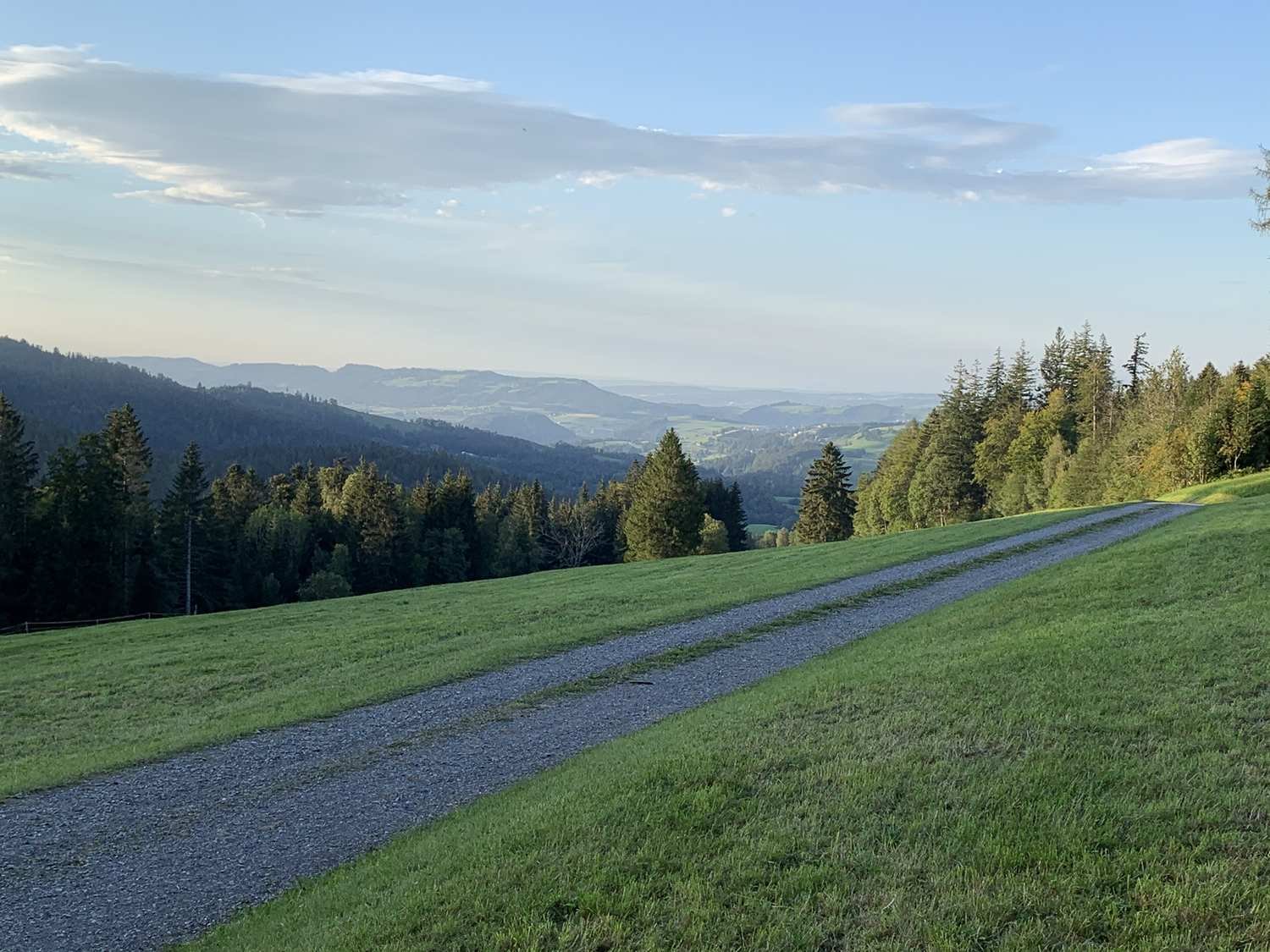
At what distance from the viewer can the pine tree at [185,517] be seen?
57031 millimetres

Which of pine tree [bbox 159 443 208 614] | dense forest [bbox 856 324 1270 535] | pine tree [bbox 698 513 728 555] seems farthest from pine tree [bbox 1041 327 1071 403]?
pine tree [bbox 159 443 208 614]

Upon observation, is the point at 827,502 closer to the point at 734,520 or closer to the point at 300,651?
the point at 734,520

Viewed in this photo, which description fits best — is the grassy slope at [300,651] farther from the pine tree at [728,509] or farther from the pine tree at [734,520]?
the pine tree at [734,520]

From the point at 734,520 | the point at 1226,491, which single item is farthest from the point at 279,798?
the point at 734,520

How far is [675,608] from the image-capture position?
72.0 ft

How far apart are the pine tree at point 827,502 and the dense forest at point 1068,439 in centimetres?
1129

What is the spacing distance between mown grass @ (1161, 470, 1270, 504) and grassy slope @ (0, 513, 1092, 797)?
621 inches

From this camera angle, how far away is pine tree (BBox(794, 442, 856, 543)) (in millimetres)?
78062

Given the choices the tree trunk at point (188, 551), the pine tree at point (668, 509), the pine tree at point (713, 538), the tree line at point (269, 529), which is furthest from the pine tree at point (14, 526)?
the pine tree at point (713, 538)

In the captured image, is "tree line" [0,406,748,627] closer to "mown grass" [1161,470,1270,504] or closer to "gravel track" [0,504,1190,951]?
"mown grass" [1161,470,1270,504]

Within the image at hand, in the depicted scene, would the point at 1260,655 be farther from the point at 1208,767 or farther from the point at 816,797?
the point at 816,797

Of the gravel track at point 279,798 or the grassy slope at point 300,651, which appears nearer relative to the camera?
the gravel track at point 279,798

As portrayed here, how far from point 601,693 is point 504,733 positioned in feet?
8.35

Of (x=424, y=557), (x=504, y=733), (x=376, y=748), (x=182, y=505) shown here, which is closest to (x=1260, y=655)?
(x=504, y=733)
